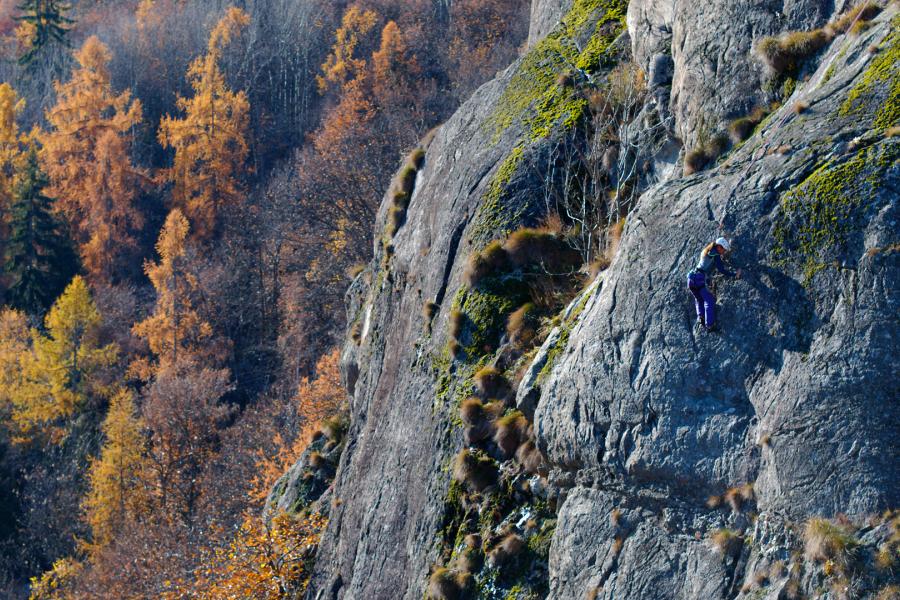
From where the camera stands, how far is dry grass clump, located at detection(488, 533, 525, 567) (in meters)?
11.9

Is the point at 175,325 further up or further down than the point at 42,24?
further down

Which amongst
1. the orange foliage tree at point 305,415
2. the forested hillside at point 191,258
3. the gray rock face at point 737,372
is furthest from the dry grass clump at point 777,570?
the orange foliage tree at point 305,415

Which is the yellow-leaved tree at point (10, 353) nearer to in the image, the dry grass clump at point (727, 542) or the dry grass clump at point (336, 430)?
the dry grass clump at point (336, 430)

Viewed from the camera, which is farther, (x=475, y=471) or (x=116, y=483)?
(x=116, y=483)

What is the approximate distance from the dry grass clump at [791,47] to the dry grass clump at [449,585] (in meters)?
7.28

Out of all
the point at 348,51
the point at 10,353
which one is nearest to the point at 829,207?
the point at 10,353

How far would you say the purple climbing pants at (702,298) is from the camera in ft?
32.6

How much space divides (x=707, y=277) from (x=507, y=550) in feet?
13.9

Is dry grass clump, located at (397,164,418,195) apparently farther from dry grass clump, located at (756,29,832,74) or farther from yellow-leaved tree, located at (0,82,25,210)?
yellow-leaved tree, located at (0,82,25,210)

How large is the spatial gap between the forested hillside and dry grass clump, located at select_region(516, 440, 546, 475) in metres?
8.37

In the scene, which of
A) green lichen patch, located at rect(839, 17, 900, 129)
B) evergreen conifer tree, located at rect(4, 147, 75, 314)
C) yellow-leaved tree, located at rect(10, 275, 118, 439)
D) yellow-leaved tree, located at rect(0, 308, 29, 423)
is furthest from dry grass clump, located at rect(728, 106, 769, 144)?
evergreen conifer tree, located at rect(4, 147, 75, 314)

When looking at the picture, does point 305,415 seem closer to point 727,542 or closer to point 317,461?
point 317,461

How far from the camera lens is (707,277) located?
10.1 meters

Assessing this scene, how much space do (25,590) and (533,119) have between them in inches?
1263
